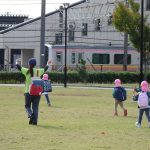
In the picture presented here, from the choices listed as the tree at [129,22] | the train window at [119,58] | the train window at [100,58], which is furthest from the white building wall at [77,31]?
the tree at [129,22]

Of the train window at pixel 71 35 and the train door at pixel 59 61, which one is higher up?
the train window at pixel 71 35

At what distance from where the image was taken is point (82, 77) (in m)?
50.8

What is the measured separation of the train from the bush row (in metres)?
5.93

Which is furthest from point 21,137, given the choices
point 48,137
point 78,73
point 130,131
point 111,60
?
point 111,60

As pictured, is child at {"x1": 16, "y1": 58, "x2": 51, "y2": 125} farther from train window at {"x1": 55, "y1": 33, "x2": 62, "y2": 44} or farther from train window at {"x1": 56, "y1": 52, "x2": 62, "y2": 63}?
train window at {"x1": 55, "y1": 33, "x2": 62, "y2": 44}

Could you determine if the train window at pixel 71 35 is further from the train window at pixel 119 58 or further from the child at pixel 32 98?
the child at pixel 32 98

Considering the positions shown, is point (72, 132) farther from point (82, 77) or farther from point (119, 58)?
point (119, 58)

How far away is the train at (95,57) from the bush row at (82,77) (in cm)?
593

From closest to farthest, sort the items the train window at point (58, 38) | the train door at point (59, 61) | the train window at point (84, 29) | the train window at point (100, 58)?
the train window at point (100, 58) < the train door at point (59, 61) < the train window at point (84, 29) < the train window at point (58, 38)

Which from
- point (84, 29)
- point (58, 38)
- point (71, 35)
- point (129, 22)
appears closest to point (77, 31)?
point (71, 35)

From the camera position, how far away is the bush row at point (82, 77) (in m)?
51.0

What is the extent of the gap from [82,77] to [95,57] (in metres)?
9.99

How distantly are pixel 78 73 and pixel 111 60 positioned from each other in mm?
10531

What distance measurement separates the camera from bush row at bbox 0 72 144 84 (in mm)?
51031
